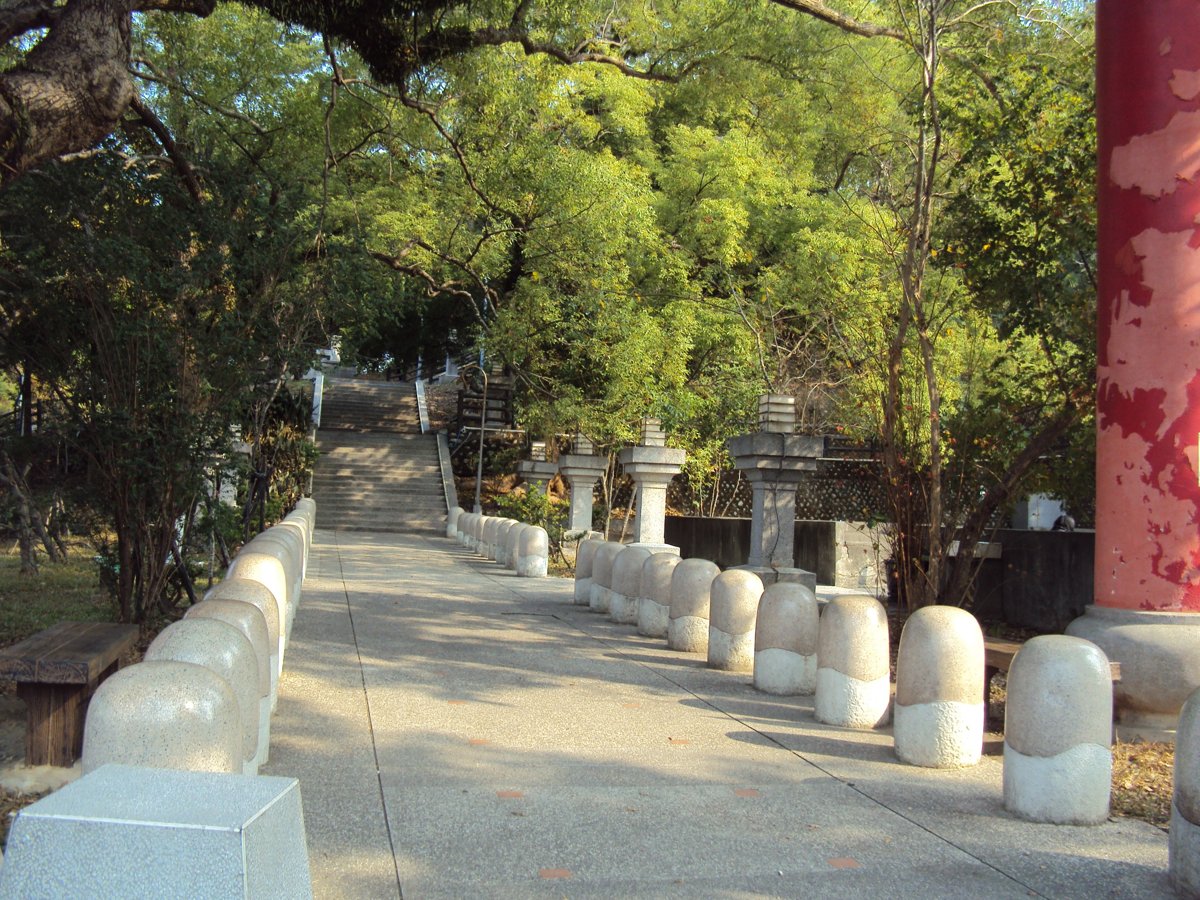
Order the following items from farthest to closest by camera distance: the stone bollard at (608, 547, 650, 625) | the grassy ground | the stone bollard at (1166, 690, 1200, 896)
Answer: the stone bollard at (608, 547, 650, 625) → the grassy ground → the stone bollard at (1166, 690, 1200, 896)

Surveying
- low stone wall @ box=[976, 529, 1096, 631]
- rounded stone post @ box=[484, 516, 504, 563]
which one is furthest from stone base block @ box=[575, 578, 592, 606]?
rounded stone post @ box=[484, 516, 504, 563]

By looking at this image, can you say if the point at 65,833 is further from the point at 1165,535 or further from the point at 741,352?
the point at 741,352

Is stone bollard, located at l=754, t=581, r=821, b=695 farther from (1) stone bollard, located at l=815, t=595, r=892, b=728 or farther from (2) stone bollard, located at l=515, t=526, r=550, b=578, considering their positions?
(2) stone bollard, located at l=515, t=526, r=550, b=578

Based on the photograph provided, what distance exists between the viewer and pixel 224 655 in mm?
4793

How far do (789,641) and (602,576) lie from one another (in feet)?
16.3

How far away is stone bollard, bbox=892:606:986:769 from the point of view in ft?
20.2

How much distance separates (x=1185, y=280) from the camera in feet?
23.0

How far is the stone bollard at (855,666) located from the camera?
7.14 meters

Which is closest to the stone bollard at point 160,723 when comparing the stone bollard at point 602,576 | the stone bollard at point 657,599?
the stone bollard at point 657,599

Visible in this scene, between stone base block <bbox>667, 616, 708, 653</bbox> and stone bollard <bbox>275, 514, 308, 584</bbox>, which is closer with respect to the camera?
stone base block <bbox>667, 616, 708, 653</bbox>

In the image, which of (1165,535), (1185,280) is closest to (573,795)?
→ (1165,535)

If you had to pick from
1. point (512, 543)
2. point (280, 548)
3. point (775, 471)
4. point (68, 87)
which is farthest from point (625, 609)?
point (68, 87)

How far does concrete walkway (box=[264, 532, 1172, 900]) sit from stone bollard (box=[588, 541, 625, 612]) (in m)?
3.13

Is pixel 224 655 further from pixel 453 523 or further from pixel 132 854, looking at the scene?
pixel 453 523
